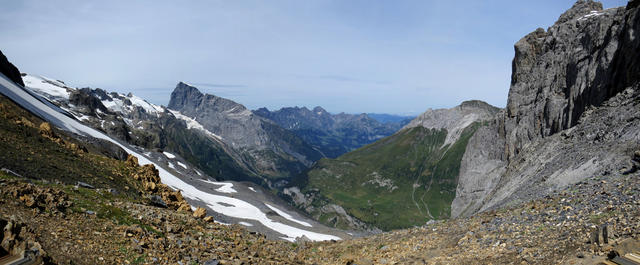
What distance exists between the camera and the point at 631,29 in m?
40.4

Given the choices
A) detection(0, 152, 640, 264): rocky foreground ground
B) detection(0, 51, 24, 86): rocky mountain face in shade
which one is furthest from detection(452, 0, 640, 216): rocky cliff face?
detection(0, 51, 24, 86): rocky mountain face in shade

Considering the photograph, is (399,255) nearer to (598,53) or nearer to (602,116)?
(602,116)

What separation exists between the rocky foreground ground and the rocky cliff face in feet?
35.6

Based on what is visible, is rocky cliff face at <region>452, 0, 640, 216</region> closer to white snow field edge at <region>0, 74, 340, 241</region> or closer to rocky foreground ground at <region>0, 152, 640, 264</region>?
rocky foreground ground at <region>0, 152, 640, 264</region>

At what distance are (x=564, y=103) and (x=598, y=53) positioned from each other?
1167 cm

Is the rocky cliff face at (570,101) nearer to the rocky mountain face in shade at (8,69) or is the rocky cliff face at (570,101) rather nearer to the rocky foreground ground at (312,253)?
the rocky foreground ground at (312,253)

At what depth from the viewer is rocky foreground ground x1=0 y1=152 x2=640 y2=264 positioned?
13.8m

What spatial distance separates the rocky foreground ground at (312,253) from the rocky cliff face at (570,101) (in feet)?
35.6

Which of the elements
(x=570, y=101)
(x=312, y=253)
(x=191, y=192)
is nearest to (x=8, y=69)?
(x=191, y=192)

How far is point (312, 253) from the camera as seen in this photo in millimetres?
26688

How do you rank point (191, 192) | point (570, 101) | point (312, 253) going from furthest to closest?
point (191, 192) → point (570, 101) → point (312, 253)

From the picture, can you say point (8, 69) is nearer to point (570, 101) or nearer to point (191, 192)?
point (191, 192)

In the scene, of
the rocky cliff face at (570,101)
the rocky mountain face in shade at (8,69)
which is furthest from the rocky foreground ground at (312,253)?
the rocky mountain face in shade at (8,69)

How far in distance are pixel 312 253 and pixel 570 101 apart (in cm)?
4970
